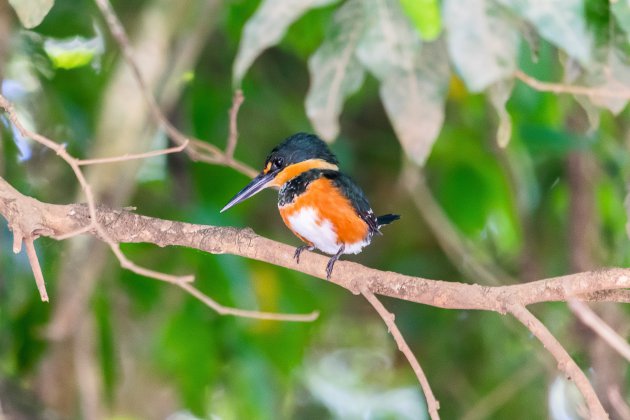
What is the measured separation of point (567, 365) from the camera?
5.39 feet

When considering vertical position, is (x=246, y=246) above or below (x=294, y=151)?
below

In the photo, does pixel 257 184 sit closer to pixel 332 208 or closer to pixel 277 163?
pixel 277 163

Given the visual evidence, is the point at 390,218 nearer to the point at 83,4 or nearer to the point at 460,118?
the point at 460,118

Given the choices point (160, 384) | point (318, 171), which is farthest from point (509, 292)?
point (160, 384)

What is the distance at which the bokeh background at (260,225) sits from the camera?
9.62 ft

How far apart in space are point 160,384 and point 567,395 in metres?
1.82

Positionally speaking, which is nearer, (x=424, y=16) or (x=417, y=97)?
(x=424, y=16)

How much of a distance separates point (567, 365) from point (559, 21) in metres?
0.66

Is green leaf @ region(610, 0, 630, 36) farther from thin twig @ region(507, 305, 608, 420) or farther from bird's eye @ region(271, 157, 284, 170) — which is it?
bird's eye @ region(271, 157, 284, 170)

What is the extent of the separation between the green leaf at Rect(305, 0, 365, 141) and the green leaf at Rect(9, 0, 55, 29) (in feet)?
1.99

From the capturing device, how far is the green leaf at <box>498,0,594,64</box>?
1.79 meters

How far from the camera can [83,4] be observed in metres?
3.59

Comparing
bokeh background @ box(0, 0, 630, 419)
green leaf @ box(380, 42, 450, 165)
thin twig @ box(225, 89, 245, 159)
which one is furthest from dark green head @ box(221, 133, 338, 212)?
green leaf @ box(380, 42, 450, 165)

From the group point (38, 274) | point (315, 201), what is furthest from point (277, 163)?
point (38, 274)
